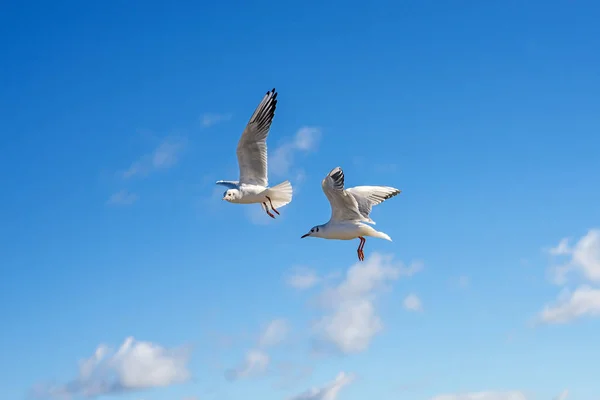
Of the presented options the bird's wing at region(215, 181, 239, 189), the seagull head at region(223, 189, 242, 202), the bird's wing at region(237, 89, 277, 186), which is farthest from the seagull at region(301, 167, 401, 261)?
the bird's wing at region(215, 181, 239, 189)

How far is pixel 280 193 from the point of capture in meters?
18.3

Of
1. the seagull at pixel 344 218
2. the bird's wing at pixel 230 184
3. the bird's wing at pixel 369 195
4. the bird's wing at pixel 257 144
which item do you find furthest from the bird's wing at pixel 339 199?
the bird's wing at pixel 230 184

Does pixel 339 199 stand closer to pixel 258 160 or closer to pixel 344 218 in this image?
pixel 344 218

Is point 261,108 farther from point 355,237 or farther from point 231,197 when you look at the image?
point 355,237

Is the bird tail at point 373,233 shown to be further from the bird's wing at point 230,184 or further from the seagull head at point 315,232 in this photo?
the bird's wing at point 230,184

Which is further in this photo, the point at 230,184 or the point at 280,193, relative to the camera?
the point at 230,184

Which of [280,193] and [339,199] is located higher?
[280,193]

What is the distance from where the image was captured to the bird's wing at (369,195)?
1770cm

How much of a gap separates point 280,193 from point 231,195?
4.26ft

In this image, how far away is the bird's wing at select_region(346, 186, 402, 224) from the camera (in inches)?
697

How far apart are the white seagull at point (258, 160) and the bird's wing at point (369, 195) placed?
175 centimetres

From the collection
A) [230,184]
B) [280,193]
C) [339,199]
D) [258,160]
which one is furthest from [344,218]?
[230,184]

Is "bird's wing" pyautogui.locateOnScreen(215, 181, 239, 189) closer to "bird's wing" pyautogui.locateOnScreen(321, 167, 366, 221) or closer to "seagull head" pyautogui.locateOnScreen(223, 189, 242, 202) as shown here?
"seagull head" pyautogui.locateOnScreen(223, 189, 242, 202)

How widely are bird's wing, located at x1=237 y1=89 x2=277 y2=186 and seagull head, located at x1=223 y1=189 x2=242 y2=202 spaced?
1.77 feet
